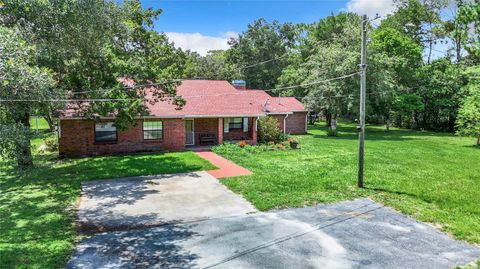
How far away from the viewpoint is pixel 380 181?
13680 mm

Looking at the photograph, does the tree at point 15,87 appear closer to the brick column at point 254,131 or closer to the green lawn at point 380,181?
the green lawn at point 380,181

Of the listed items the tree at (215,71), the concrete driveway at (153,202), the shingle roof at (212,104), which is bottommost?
the concrete driveway at (153,202)

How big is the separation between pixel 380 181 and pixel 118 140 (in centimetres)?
1388

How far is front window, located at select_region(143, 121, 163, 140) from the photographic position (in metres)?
20.3

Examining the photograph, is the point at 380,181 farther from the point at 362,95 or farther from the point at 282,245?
the point at 282,245

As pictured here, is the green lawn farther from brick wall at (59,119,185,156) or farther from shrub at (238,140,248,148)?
brick wall at (59,119,185,156)

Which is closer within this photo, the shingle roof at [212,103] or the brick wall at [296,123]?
the shingle roof at [212,103]

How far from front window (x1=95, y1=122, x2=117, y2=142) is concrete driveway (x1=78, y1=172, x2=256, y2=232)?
5.99 m

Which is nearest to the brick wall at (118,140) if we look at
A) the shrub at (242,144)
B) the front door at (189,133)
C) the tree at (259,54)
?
the front door at (189,133)

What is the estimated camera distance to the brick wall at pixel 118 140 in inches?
723

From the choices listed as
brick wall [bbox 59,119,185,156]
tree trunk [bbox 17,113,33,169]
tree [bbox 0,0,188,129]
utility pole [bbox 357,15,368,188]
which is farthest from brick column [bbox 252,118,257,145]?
tree trunk [bbox 17,113,33,169]

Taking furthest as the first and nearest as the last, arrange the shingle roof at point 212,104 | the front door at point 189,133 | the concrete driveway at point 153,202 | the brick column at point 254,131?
1. the brick column at point 254,131
2. the front door at point 189,133
3. the shingle roof at point 212,104
4. the concrete driveway at point 153,202

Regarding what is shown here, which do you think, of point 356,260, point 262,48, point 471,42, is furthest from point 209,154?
point 262,48

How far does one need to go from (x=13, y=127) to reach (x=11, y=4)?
4.44 m
